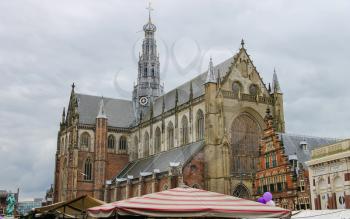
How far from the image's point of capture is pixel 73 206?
2095 centimetres

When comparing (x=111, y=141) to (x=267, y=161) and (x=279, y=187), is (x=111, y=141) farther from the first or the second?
(x=279, y=187)

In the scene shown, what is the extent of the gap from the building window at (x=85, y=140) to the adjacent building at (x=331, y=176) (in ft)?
151

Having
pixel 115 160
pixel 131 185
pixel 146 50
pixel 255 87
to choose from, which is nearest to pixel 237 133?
pixel 255 87

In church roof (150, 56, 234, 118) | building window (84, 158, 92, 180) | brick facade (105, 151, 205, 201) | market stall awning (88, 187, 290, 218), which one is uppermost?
church roof (150, 56, 234, 118)

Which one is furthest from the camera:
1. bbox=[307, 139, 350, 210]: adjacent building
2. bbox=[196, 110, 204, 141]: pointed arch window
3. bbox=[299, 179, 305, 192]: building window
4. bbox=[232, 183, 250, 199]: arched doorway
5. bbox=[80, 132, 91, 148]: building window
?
bbox=[80, 132, 91, 148]: building window

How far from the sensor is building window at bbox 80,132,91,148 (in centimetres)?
7512

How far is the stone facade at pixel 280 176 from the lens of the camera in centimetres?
3981

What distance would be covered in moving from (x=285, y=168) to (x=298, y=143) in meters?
6.18

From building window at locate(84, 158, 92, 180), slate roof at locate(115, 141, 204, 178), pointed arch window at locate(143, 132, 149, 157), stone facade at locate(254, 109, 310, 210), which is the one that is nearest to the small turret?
slate roof at locate(115, 141, 204, 178)

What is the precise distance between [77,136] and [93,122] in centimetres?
404

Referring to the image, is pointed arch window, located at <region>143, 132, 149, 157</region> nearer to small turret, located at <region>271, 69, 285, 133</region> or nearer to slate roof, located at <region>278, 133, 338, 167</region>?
small turret, located at <region>271, 69, 285, 133</region>

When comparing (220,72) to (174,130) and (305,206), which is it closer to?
(174,130)

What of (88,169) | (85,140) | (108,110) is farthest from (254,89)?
(88,169)

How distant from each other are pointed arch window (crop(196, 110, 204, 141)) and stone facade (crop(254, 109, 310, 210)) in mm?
13714
